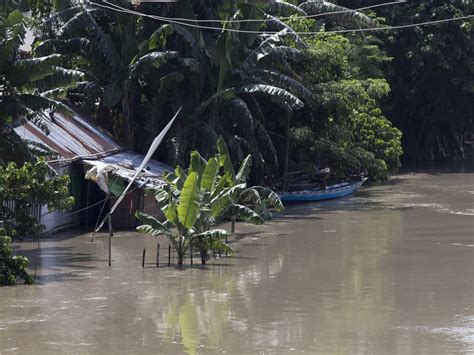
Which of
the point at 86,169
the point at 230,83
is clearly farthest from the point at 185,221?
the point at 230,83

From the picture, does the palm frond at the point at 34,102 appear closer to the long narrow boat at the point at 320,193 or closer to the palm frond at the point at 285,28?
the palm frond at the point at 285,28

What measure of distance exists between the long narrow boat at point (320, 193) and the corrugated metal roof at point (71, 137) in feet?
20.1

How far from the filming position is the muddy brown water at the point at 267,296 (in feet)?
43.1

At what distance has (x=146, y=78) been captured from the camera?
2758 cm

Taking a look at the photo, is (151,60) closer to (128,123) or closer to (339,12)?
(128,123)

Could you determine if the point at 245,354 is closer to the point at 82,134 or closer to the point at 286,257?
the point at 286,257

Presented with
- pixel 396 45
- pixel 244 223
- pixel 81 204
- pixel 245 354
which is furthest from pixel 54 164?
pixel 396 45

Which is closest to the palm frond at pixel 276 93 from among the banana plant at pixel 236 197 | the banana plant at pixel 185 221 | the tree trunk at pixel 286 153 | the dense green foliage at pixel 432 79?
the tree trunk at pixel 286 153

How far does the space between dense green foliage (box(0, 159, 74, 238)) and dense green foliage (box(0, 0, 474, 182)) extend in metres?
2.97

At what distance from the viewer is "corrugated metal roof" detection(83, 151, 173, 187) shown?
74.6ft

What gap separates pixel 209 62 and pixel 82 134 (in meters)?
4.20

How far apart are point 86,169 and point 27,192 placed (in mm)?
6188

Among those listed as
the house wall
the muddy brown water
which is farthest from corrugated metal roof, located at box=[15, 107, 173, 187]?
the muddy brown water

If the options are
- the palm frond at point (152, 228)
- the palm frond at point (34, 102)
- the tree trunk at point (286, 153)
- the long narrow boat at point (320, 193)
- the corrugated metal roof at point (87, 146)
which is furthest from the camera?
the tree trunk at point (286, 153)
